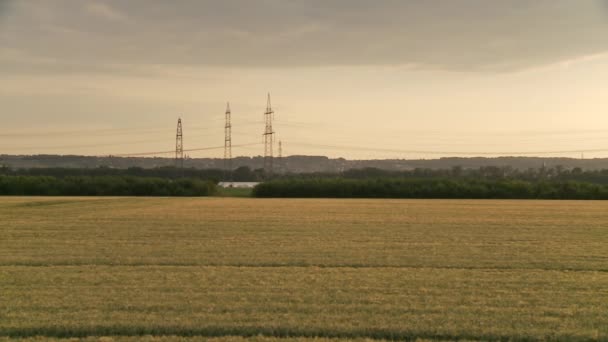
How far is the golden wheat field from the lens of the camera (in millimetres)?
9273

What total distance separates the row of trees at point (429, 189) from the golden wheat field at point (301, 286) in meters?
48.0

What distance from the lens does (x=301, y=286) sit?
12.6m

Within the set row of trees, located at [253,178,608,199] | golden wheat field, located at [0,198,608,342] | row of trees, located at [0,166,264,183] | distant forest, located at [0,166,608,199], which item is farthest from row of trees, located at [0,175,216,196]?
golden wheat field, located at [0,198,608,342]

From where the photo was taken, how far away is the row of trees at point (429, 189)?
71188mm

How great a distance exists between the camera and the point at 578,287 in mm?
12742

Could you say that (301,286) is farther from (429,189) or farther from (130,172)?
(130,172)

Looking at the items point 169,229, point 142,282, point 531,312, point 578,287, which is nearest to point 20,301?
point 142,282

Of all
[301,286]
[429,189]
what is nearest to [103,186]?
[429,189]

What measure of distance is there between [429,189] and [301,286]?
62.3m

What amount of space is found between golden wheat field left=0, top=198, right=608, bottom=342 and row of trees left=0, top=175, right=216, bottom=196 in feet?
178

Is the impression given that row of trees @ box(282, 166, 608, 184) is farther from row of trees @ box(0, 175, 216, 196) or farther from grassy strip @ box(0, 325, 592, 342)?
grassy strip @ box(0, 325, 592, 342)

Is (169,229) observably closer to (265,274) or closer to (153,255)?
(153,255)

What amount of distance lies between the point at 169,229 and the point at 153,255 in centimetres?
895

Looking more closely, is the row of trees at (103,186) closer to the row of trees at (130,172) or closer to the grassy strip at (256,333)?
the row of trees at (130,172)
